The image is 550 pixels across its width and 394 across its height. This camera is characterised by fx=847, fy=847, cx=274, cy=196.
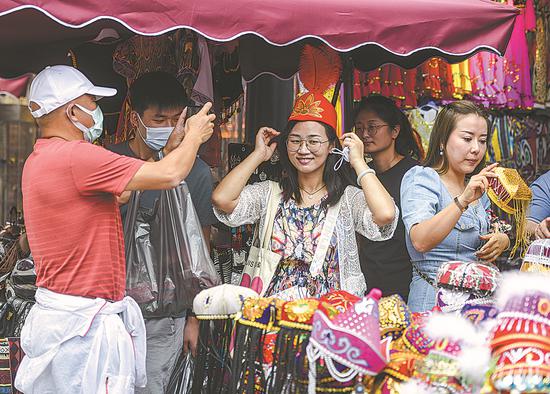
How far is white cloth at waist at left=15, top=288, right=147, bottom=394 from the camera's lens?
9.89 ft

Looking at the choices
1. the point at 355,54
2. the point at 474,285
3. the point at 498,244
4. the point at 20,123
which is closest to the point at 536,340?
the point at 474,285

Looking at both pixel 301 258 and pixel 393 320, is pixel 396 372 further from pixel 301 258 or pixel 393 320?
pixel 301 258

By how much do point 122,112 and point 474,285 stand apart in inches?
93.2

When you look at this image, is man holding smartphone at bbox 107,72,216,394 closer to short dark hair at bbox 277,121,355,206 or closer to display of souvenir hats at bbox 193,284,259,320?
short dark hair at bbox 277,121,355,206

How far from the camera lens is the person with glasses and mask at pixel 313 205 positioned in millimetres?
3453

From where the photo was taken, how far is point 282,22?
3.33m

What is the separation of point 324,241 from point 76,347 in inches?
42.0

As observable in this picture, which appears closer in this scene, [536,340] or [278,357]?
[536,340]

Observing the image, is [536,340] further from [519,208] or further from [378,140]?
[378,140]

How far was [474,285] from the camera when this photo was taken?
9.21ft

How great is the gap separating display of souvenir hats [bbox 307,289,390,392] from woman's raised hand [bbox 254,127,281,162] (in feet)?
4.26

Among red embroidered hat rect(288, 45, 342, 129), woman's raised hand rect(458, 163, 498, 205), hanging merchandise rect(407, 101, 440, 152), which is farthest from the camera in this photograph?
hanging merchandise rect(407, 101, 440, 152)

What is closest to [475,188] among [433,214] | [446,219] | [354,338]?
[446,219]

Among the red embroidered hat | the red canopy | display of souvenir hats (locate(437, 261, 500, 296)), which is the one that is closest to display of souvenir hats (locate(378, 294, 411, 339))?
display of souvenir hats (locate(437, 261, 500, 296))
